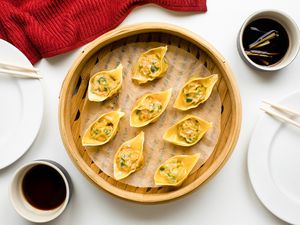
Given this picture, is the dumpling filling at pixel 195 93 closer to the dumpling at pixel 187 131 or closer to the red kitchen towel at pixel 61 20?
the dumpling at pixel 187 131

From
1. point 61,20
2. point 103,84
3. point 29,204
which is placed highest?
point 61,20

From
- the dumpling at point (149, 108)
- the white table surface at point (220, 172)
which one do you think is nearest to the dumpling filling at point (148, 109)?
the dumpling at point (149, 108)

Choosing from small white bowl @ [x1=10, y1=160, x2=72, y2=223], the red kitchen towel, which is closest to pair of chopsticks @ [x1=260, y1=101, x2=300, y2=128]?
the red kitchen towel

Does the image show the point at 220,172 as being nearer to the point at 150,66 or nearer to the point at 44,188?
the point at 150,66

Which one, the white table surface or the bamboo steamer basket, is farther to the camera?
the white table surface

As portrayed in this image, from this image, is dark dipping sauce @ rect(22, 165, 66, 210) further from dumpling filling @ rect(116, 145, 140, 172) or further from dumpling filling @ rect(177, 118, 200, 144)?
dumpling filling @ rect(177, 118, 200, 144)

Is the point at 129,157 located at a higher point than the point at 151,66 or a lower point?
lower

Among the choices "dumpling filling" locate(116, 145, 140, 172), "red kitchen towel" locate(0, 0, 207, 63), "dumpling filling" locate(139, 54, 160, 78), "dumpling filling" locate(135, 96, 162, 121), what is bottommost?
"dumpling filling" locate(116, 145, 140, 172)

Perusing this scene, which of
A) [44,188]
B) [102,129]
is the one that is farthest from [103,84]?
[44,188]

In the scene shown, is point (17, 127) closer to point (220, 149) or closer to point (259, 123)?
point (220, 149)
